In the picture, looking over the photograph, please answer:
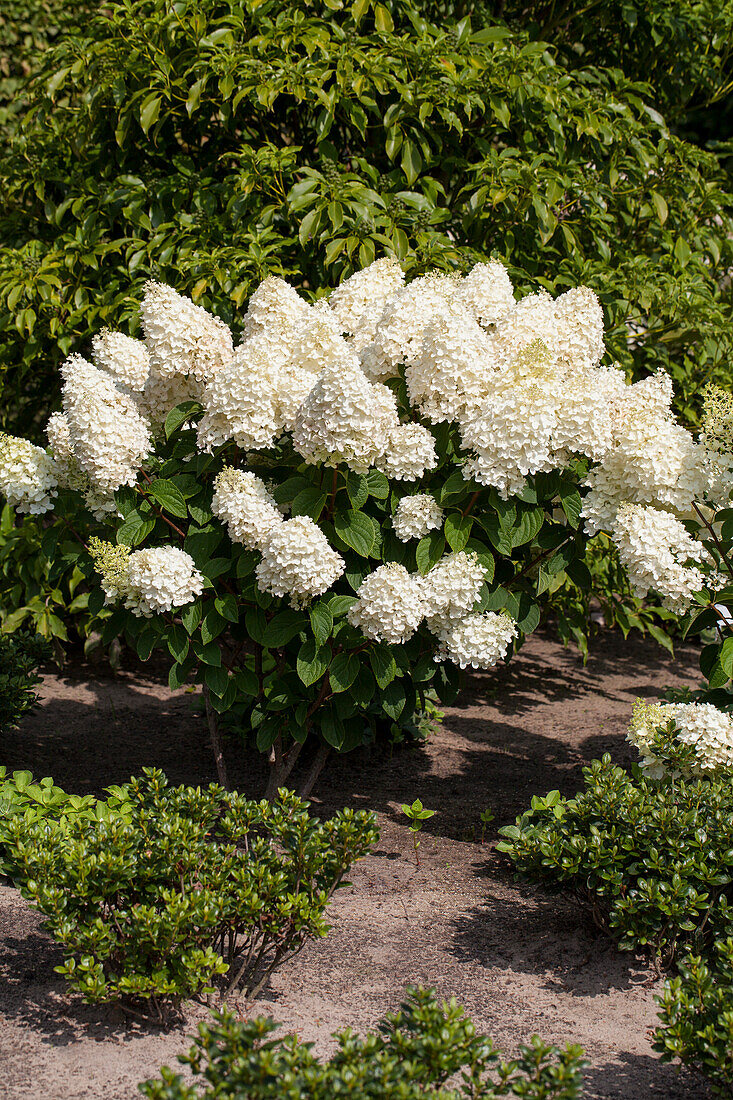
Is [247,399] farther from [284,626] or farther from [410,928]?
[410,928]

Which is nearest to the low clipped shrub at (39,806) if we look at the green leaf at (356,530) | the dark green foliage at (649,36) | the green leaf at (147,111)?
the green leaf at (356,530)

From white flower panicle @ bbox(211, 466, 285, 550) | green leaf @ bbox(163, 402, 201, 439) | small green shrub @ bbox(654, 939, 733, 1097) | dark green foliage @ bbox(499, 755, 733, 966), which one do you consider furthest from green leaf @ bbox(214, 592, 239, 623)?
small green shrub @ bbox(654, 939, 733, 1097)

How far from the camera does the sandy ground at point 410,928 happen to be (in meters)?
2.43

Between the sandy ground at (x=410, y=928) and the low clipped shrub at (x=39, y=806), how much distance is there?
0.20 metres

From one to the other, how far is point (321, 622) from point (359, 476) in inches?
18.1

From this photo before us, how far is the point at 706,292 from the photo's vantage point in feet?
15.4

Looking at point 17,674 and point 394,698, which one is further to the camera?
point 17,674

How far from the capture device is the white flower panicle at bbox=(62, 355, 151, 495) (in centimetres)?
292

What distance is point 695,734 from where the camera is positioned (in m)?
2.92

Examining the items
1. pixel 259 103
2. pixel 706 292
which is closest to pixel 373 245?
pixel 259 103


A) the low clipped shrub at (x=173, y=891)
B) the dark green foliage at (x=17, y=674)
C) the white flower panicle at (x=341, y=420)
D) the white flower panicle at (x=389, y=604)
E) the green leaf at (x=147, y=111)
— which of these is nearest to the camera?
the low clipped shrub at (x=173, y=891)

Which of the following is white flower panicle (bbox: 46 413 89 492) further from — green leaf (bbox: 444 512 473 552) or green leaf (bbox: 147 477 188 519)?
green leaf (bbox: 444 512 473 552)

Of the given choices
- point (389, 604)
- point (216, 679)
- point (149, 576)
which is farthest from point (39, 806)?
point (389, 604)

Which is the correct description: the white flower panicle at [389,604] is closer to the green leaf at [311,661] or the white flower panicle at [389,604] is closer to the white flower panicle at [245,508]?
the green leaf at [311,661]
